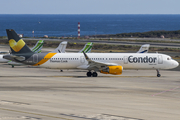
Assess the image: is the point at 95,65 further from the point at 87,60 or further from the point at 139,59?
the point at 139,59

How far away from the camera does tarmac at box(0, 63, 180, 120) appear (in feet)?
88.4

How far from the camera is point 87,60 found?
5166cm

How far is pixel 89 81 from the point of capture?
48375mm

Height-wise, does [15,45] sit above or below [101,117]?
above

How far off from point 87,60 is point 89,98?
17227 mm

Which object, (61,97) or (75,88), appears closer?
(61,97)

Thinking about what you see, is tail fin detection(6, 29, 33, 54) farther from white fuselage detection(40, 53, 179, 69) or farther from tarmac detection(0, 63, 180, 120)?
tarmac detection(0, 63, 180, 120)

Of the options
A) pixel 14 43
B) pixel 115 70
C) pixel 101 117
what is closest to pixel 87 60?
pixel 115 70

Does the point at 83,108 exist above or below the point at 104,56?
below

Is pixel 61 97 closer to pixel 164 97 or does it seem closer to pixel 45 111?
pixel 45 111

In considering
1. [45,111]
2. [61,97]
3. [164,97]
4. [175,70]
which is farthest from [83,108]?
[175,70]

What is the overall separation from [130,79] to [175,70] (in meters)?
16.3

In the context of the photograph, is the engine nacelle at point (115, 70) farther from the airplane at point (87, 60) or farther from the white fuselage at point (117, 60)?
the white fuselage at point (117, 60)

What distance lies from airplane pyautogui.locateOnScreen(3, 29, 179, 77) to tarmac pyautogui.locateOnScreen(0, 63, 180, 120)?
7.13 ft
